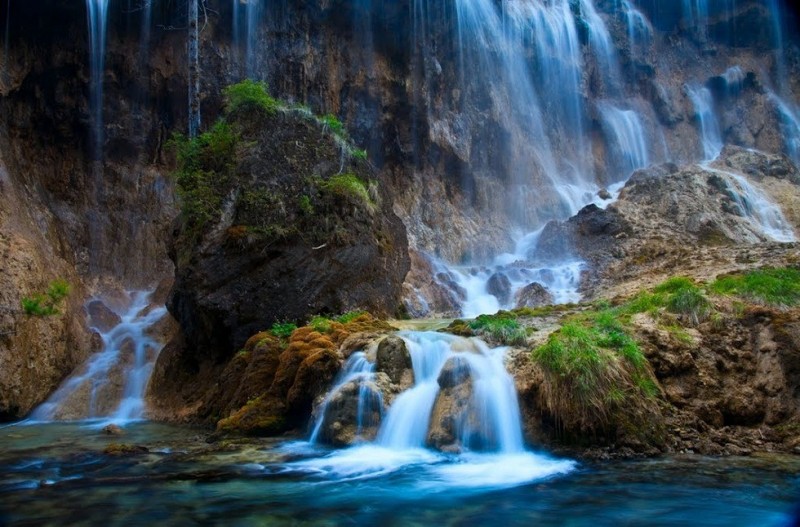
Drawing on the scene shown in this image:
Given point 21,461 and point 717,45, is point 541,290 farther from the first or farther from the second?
point 717,45

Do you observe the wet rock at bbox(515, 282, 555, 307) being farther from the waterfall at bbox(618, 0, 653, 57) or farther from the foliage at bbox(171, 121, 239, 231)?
the waterfall at bbox(618, 0, 653, 57)

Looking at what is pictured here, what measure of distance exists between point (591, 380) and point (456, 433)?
1.87m

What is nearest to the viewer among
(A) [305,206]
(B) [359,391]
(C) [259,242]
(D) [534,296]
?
(B) [359,391]

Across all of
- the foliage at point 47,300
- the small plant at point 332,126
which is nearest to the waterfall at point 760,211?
the small plant at point 332,126

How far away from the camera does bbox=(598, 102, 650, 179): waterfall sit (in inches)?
1404

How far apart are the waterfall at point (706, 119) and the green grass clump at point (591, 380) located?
114 ft

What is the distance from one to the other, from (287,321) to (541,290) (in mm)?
9208

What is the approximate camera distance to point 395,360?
30.1 ft

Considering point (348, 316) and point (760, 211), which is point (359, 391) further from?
point (760, 211)

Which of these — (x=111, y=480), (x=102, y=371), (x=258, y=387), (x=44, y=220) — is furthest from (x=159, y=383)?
(x=44, y=220)

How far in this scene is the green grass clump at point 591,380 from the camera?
742cm

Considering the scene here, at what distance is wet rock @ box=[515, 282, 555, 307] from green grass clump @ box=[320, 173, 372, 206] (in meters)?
6.76

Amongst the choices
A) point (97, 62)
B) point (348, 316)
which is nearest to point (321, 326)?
point (348, 316)

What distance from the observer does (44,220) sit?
18984 millimetres
